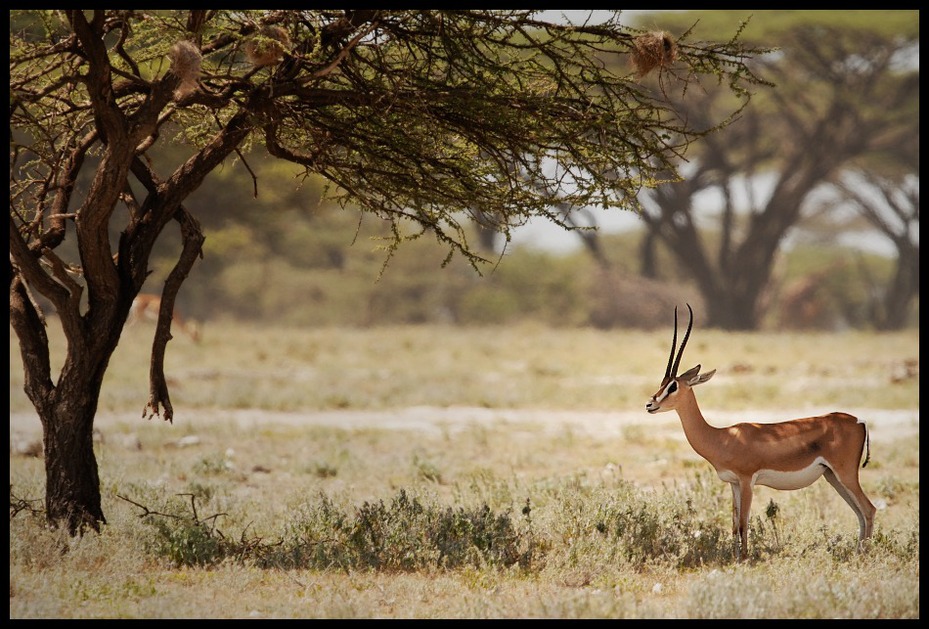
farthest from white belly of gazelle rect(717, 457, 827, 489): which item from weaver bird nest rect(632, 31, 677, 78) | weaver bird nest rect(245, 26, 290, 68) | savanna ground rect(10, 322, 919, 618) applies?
weaver bird nest rect(245, 26, 290, 68)

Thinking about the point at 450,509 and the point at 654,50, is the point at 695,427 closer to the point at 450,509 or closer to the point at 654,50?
the point at 450,509

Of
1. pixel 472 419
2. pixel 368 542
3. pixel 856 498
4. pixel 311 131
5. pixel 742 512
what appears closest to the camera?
pixel 742 512

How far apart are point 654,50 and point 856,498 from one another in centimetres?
332

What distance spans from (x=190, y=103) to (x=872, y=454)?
9752mm

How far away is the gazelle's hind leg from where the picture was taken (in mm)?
7961

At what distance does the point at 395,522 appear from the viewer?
8781 millimetres

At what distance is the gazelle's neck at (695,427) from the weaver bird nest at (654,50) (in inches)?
87.2

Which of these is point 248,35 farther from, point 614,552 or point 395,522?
point 614,552

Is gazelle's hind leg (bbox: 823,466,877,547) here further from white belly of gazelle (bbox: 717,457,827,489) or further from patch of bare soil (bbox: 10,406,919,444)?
patch of bare soil (bbox: 10,406,919,444)

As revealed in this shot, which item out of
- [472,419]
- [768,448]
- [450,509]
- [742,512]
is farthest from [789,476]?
[472,419]

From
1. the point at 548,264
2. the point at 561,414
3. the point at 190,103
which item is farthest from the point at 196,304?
the point at 190,103

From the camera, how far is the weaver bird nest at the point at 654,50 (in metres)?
7.73

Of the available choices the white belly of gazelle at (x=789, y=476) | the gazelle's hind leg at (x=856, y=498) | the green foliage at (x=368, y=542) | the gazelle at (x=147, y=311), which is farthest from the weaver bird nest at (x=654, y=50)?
the gazelle at (x=147, y=311)

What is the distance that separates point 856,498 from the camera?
8000mm
